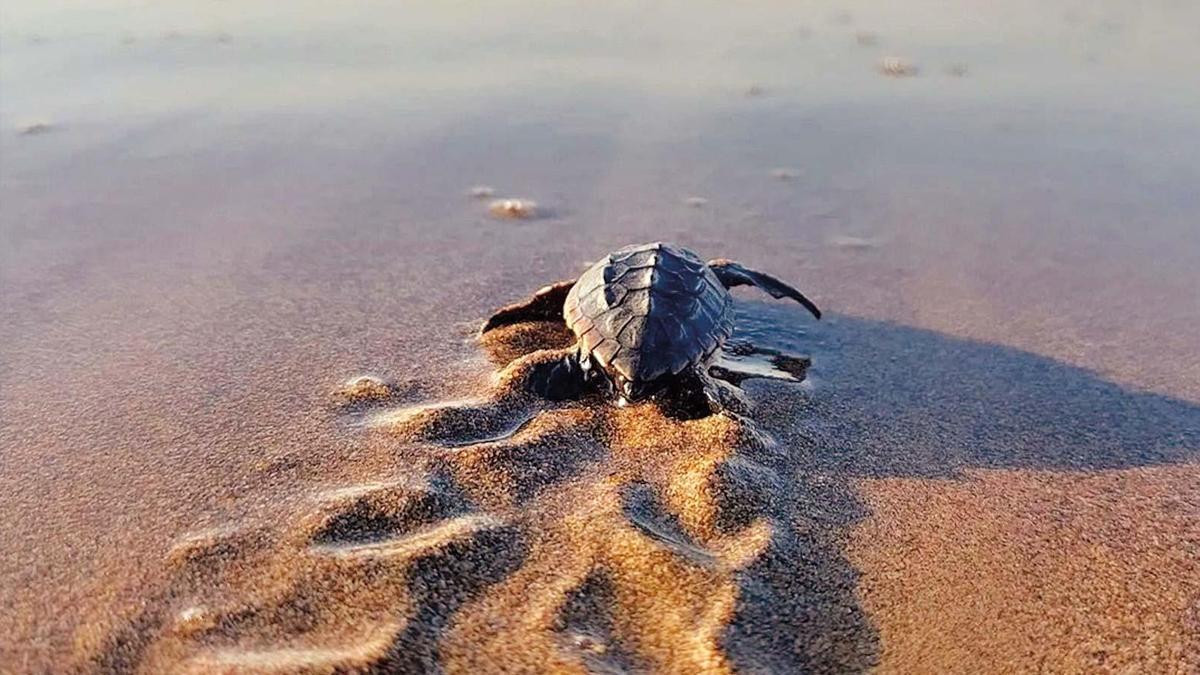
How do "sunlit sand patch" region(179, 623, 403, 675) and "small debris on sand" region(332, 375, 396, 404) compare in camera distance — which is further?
"small debris on sand" region(332, 375, 396, 404)

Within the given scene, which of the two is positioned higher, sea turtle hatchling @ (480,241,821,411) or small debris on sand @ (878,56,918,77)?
small debris on sand @ (878,56,918,77)

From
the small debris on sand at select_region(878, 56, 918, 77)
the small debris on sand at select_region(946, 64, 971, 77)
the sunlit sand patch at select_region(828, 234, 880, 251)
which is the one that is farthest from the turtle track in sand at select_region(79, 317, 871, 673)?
the small debris on sand at select_region(946, 64, 971, 77)

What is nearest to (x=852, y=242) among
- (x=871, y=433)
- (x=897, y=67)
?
(x=871, y=433)

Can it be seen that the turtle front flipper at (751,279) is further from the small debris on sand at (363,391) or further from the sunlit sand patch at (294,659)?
the sunlit sand patch at (294,659)

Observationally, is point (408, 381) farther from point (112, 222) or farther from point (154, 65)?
point (154, 65)

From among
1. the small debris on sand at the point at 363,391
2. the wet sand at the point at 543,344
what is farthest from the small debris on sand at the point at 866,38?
the small debris on sand at the point at 363,391

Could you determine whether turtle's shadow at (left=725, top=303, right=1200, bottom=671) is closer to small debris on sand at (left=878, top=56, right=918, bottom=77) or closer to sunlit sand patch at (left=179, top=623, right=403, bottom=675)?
sunlit sand patch at (left=179, top=623, right=403, bottom=675)

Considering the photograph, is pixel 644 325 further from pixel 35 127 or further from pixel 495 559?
pixel 35 127
